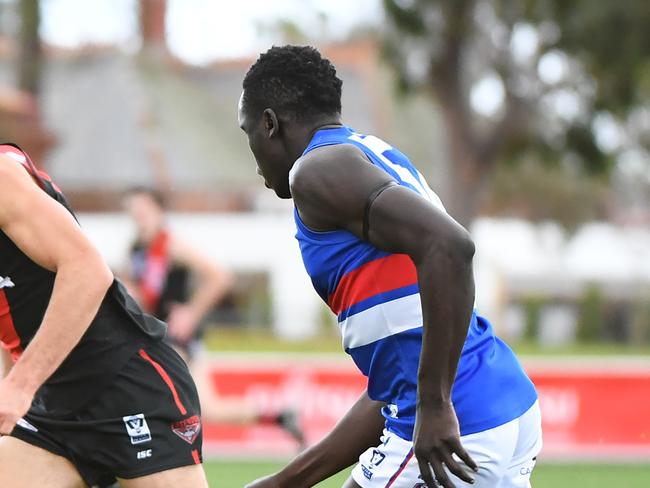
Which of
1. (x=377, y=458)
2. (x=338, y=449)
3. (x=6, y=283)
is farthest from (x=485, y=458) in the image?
(x=6, y=283)

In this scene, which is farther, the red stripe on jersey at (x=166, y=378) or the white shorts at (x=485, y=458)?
the red stripe on jersey at (x=166, y=378)

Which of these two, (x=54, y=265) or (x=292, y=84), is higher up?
(x=292, y=84)

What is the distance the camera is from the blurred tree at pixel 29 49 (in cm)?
3444

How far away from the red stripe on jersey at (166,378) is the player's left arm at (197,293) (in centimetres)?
586

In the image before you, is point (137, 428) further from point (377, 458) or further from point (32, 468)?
point (377, 458)

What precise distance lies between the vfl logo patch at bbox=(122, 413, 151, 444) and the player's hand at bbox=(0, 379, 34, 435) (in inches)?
18.6

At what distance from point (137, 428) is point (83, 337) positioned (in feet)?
1.16

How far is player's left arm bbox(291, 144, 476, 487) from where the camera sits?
328 cm

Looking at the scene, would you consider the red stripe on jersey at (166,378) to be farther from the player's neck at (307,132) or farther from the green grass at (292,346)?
the green grass at (292,346)

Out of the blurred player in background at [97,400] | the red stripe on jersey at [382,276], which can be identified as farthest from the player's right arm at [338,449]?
the red stripe on jersey at [382,276]

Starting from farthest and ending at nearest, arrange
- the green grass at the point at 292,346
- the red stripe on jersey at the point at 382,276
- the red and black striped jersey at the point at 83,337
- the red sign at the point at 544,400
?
1. the green grass at the point at 292,346
2. the red sign at the point at 544,400
3. the red and black striped jersey at the point at 83,337
4. the red stripe on jersey at the point at 382,276

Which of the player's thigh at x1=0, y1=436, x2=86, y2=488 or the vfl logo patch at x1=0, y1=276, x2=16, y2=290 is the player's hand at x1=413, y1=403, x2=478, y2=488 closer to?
the player's thigh at x1=0, y1=436, x2=86, y2=488

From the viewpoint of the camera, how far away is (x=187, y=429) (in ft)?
13.9

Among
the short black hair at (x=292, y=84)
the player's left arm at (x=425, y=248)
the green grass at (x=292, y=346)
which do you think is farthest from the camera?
the green grass at (x=292, y=346)
